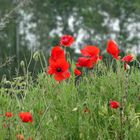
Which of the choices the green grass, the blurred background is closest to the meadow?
the green grass

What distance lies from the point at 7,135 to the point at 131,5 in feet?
132

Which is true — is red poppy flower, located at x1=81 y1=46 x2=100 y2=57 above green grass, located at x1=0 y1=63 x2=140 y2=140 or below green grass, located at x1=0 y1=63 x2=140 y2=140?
above

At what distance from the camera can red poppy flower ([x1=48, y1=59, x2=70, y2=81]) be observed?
2.99 metres

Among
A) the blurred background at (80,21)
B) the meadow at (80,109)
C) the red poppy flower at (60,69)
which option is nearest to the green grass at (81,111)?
the meadow at (80,109)

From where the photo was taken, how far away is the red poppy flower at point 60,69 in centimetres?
299

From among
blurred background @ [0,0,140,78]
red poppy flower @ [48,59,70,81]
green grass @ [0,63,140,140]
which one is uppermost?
red poppy flower @ [48,59,70,81]

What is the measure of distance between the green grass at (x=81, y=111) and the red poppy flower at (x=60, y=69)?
0.16 meters

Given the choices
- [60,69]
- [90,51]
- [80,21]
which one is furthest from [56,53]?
[80,21]

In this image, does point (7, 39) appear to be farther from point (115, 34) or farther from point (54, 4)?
point (115, 34)

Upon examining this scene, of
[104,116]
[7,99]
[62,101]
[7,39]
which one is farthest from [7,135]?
[7,39]

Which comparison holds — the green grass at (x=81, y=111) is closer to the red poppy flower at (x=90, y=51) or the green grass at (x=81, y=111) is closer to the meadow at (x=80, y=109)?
the meadow at (x=80, y=109)

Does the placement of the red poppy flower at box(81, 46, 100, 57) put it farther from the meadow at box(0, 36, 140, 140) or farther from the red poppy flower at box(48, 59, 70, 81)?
the red poppy flower at box(48, 59, 70, 81)

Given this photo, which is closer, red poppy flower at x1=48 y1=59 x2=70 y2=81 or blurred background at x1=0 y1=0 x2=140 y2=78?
red poppy flower at x1=48 y1=59 x2=70 y2=81

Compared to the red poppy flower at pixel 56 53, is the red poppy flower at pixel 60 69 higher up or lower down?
lower down
